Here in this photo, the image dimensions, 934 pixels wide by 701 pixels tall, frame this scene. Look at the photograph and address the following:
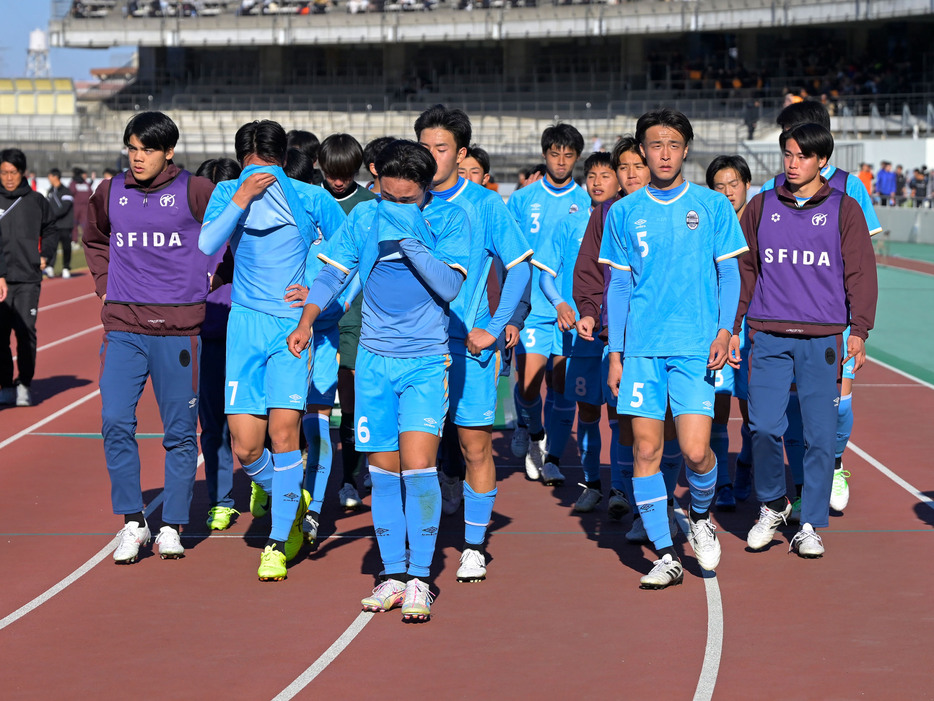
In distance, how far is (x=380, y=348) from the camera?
597cm

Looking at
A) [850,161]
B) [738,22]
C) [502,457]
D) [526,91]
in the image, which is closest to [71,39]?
[526,91]

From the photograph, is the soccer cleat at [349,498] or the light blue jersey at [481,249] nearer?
the light blue jersey at [481,249]

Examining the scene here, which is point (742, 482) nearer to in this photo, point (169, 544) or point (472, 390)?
point (472, 390)

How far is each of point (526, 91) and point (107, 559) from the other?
146 feet

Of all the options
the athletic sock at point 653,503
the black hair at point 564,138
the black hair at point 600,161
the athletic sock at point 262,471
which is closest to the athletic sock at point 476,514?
the athletic sock at point 653,503

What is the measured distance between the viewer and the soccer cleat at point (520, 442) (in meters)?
9.81

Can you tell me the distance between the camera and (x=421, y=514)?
5941 millimetres

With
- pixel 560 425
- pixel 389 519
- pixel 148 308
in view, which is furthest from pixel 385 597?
pixel 560 425

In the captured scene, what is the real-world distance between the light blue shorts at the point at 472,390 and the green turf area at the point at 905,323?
28.9ft

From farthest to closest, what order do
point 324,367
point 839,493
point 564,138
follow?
point 564,138
point 839,493
point 324,367

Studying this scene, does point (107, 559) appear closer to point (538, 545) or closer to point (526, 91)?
point (538, 545)

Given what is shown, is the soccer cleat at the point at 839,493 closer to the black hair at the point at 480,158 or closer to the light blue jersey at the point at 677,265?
the light blue jersey at the point at 677,265

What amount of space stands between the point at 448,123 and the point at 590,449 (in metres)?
2.49

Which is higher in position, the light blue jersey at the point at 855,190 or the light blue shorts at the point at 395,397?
the light blue jersey at the point at 855,190
